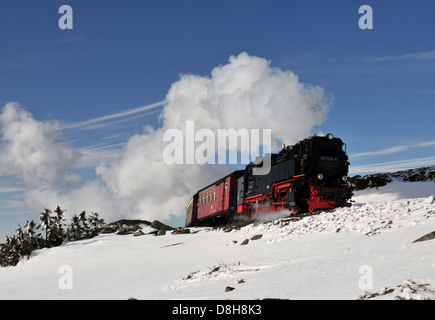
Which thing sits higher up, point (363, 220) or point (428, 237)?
point (363, 220)

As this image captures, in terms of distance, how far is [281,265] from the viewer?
1247 cm

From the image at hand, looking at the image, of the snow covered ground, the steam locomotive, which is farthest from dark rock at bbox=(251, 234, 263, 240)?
the steam locomotive

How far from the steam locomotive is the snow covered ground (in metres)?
2.99

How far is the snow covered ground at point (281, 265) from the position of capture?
901 centimetres

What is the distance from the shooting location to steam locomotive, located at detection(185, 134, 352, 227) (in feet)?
76.1

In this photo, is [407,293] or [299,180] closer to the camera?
[407,293]

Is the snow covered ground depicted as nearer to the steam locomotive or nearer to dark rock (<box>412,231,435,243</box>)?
dark rock (<box>412,231,435,243</box>)

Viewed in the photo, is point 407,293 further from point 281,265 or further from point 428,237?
point 428,237

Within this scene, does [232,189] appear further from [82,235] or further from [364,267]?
[82,235]

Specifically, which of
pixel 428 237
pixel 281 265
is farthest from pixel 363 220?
pixel 281 265

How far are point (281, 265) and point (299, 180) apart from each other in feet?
38.2

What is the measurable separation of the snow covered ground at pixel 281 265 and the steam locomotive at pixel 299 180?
9.81 ft

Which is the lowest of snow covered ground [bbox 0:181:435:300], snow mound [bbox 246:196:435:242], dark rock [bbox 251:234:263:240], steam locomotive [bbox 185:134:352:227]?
snow covered ground [bbox 0:181:435:300]
